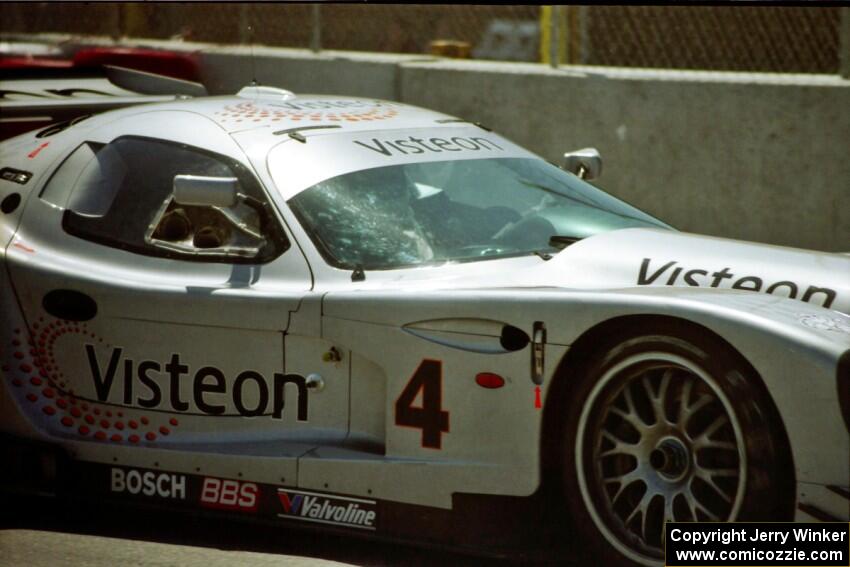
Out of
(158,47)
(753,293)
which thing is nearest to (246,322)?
(753,293)

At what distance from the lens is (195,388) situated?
4.68m

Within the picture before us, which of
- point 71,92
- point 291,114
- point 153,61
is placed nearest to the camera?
point 291,114

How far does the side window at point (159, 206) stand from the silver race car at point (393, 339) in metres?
0.01

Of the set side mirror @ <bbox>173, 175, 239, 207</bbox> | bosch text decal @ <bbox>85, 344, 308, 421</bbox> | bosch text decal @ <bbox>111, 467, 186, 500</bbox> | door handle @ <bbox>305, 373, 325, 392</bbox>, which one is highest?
side mirror @ <bbox>173, 175, 239, 207</bbox>

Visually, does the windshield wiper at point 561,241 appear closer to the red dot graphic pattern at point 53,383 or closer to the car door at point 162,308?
the car door at point 162,308

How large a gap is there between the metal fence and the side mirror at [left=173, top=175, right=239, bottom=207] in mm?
1837

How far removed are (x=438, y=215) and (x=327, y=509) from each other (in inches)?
44.7

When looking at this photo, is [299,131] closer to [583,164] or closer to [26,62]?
[583,164]

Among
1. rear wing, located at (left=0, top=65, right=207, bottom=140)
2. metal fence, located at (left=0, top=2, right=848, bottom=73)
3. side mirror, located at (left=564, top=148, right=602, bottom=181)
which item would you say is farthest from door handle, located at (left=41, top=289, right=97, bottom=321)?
side mirror, located at (left=564, top=148, right=602, bottom=181)

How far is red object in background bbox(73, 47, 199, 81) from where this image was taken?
11531mm

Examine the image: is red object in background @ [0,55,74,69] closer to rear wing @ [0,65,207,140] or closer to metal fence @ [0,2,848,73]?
metal fence @ [0,2,848,73]

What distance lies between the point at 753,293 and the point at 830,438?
641mm

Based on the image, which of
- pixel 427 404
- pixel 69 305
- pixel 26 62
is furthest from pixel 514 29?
pixel 427 404

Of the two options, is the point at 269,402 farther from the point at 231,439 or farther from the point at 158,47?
the point at 158,47
